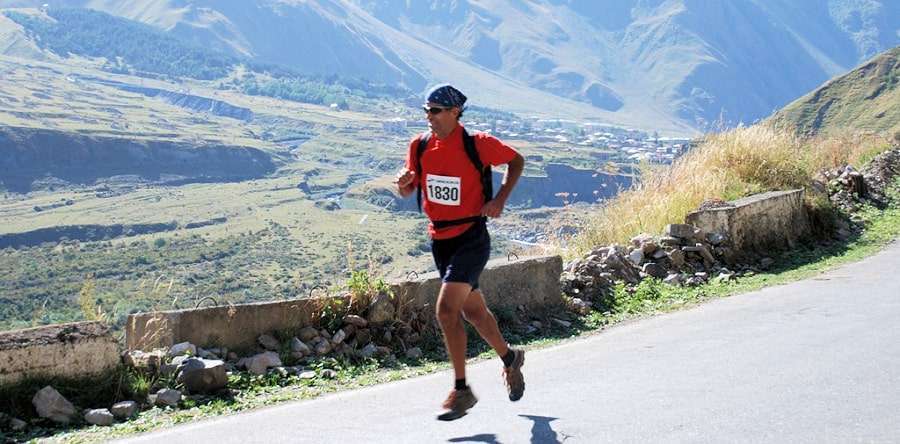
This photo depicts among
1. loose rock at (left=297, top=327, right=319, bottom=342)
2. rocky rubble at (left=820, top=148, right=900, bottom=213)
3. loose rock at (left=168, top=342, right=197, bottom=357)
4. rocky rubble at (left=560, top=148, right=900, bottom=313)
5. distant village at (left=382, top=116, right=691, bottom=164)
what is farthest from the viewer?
distant village at (left=382, top=116, right=691, bottom=164)

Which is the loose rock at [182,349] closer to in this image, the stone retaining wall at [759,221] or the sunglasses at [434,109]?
the sunglasses at [434,109]

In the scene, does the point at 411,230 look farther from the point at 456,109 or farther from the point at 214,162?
the point at 214,162

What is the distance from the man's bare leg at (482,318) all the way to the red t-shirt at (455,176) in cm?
41

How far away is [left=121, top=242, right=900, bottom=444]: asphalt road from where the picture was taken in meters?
5.46

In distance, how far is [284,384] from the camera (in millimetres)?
7406

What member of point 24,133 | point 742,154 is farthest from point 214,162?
point 742,154

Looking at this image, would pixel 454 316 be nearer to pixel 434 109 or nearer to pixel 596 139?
pixel 434 109

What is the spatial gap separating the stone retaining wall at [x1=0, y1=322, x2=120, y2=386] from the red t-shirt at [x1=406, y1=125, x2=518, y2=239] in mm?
2484

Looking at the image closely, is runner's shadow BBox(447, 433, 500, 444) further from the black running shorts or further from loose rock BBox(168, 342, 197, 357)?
loose rock BBox(168, 342, 197, 357)

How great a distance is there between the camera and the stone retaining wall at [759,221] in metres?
12.4

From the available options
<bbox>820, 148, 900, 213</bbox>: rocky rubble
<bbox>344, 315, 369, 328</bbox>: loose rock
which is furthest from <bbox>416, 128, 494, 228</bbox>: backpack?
<bbox>820, 148, 900, 213</bbox>: rocky rubble

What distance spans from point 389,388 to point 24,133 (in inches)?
5439

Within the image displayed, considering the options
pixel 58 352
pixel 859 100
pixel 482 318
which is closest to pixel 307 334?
pixel 58 352

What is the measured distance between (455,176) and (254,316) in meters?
2.76
